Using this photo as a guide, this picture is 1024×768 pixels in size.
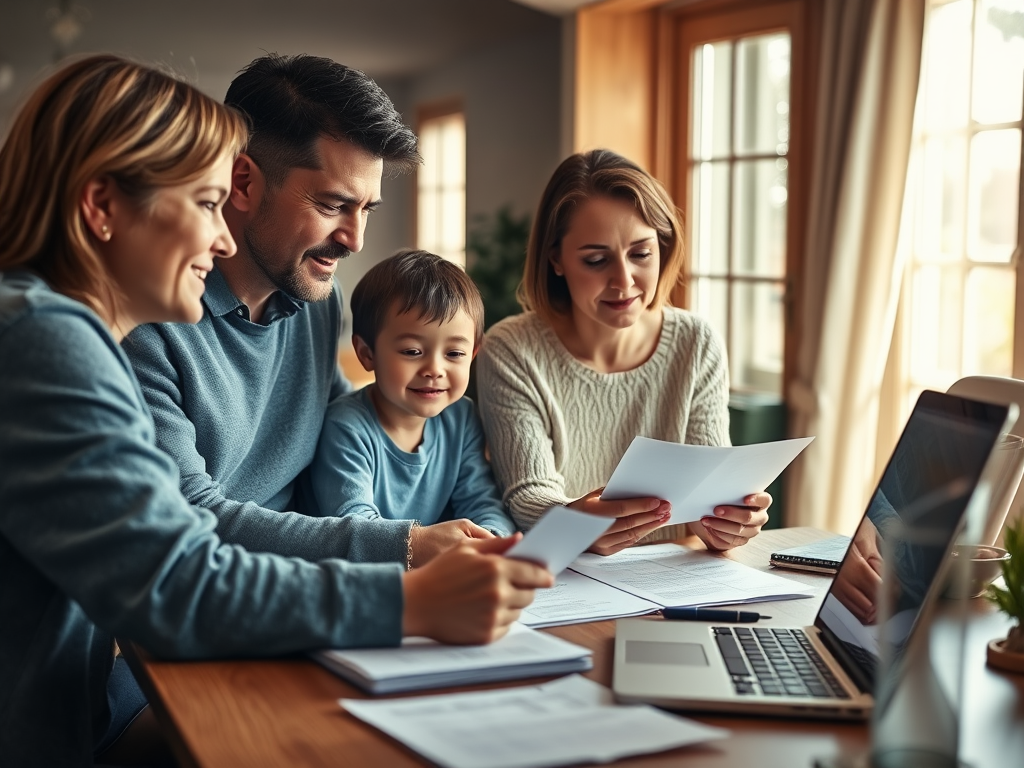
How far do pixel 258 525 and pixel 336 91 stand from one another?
2.44 feet

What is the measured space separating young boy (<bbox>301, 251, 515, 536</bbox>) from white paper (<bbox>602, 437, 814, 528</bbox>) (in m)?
0.30

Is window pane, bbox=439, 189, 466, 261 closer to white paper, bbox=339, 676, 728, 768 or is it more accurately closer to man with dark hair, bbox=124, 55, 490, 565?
man with dark hair, bbox=124, 55, 490, 565

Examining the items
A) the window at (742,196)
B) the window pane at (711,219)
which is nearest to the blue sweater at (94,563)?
the window at (742,196)

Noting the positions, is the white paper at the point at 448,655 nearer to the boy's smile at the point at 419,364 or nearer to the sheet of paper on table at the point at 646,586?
the sheet of paper on table at the point at 646,586

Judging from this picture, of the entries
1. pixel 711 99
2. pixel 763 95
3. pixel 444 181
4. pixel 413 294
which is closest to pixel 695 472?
pixel 413 294

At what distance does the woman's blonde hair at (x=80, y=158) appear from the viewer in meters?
1.19

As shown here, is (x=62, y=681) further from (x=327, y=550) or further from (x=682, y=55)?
(x=682, y=55)

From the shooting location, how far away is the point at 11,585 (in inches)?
46.3

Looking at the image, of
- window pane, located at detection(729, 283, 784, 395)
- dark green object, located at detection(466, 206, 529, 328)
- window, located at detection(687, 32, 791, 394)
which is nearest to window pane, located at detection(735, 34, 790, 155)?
window, located at detection(687, 32, 791, 394)

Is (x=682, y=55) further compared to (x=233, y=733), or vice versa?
(x=682, y=55)

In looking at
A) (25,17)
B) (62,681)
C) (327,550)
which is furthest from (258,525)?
(25,17)

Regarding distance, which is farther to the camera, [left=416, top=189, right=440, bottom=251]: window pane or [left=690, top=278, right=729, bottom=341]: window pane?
[left=416, top=189, right=440, bottom=251]: window pane

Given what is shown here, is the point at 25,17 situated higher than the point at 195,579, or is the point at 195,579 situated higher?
the point at 25,17

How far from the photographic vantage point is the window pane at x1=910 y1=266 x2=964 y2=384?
3.45 m
